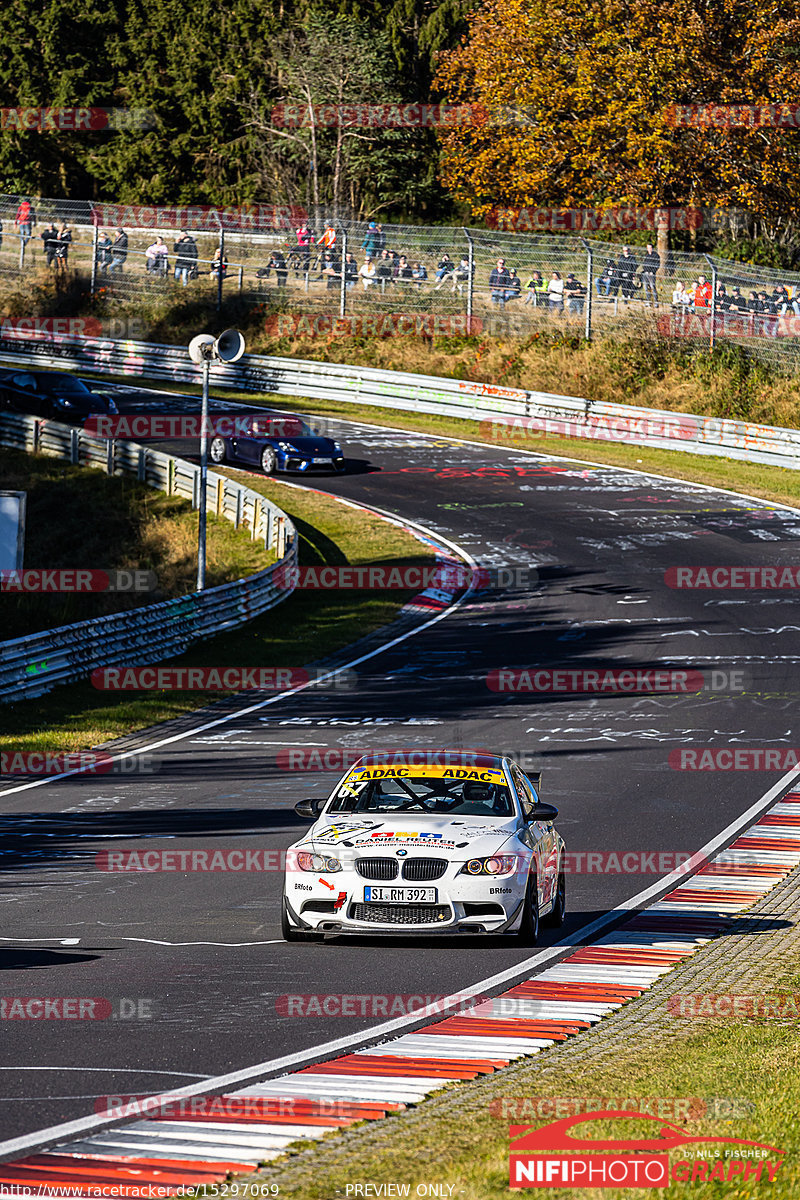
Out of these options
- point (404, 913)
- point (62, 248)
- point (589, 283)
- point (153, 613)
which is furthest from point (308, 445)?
point (404, 913)

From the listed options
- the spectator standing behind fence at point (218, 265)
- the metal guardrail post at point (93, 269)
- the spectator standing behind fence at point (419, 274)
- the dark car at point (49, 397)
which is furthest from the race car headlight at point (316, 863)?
the metal guardrail post at point (93, 269)

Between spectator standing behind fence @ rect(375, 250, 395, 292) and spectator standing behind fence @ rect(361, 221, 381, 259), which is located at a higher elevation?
spectator standing behind fence @ rect(361, 221, 381, 259)

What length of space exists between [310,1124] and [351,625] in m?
21.4

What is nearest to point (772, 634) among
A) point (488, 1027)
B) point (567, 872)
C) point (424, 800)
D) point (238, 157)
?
point (567, 872)

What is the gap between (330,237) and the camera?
5109 cm

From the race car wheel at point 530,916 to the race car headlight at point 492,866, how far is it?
195 millimetres

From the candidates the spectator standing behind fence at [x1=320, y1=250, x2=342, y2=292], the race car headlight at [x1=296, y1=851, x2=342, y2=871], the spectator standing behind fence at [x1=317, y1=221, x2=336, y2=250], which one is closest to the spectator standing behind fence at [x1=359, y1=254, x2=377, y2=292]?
the spectator standing behind fence at [x1=320, y1=250, x2=342, y2=292]

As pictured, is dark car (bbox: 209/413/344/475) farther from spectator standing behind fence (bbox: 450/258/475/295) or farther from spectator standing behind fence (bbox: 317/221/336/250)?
spectator standing behind fence (bbox: 317/221/336/250)

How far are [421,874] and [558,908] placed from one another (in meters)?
1.51

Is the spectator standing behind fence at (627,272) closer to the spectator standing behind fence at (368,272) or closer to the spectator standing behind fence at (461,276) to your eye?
the spectator standing behind fence at (461,276)

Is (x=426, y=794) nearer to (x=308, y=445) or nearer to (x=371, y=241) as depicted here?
(x=308, y=445)

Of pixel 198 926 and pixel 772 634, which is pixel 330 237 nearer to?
pixel 772 634

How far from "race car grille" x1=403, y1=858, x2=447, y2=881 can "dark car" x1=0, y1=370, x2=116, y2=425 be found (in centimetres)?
3425

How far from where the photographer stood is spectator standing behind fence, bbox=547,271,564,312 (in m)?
48.4
